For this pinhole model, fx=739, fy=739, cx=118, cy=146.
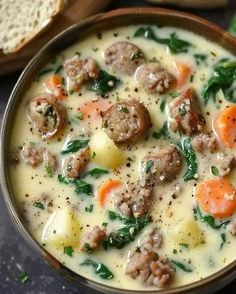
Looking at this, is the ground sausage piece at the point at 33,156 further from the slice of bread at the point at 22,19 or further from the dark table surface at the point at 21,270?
the slice of bread at the point at 22,19

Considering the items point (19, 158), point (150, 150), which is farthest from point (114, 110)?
point (19, 158)

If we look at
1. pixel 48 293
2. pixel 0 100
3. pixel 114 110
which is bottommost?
pixel 48 293

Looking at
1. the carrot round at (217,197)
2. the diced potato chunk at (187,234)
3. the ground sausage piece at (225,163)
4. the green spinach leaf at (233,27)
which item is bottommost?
the diced potato chunk at (187,234)

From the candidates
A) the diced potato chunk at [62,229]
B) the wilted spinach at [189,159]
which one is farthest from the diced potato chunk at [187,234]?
the diced potato chunk at [62,229]

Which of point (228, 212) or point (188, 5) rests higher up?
point (188, 5)

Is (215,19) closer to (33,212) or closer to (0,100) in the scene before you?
(0,100)

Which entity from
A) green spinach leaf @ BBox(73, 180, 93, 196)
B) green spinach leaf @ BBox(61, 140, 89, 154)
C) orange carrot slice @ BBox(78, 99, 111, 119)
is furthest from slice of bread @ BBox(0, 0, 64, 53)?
green spinach leaf @ BBox(73, 180, 93, 196)
